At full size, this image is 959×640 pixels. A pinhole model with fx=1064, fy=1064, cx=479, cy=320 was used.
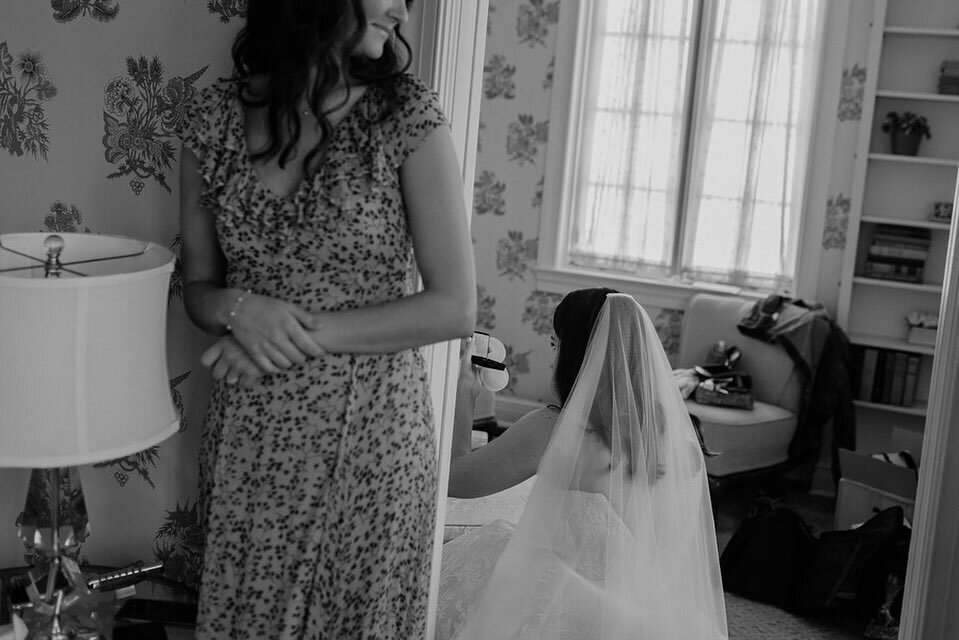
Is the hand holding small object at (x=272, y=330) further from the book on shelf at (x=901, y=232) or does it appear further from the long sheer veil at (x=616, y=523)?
the book on shelf at (x=901, y=232)

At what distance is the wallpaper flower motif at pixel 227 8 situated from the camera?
1.60 m

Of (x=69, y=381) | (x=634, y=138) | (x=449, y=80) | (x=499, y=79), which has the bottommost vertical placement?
(x=69, y=381)

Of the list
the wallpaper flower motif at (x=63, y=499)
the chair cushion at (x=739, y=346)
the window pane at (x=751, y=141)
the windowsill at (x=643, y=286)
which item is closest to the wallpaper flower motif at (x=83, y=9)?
the wallpaper flower motif at (x=63, y=499)

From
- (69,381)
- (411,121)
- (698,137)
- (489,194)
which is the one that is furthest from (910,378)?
(69,381)

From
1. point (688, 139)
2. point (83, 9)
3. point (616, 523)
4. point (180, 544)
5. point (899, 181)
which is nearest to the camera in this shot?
point (83, 9)

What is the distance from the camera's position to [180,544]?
5.75 ft

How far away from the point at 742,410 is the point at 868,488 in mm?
797

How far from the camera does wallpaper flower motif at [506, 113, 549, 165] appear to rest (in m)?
5.43

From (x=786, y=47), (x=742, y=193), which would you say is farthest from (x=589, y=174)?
(x=786, y=47)

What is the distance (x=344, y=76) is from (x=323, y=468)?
47 cm

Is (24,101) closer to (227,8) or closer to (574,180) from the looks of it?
(227,8)

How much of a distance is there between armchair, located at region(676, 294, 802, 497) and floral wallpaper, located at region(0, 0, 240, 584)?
2836 mm

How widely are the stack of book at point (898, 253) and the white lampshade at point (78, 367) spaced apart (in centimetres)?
417

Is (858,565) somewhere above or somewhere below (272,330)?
below
